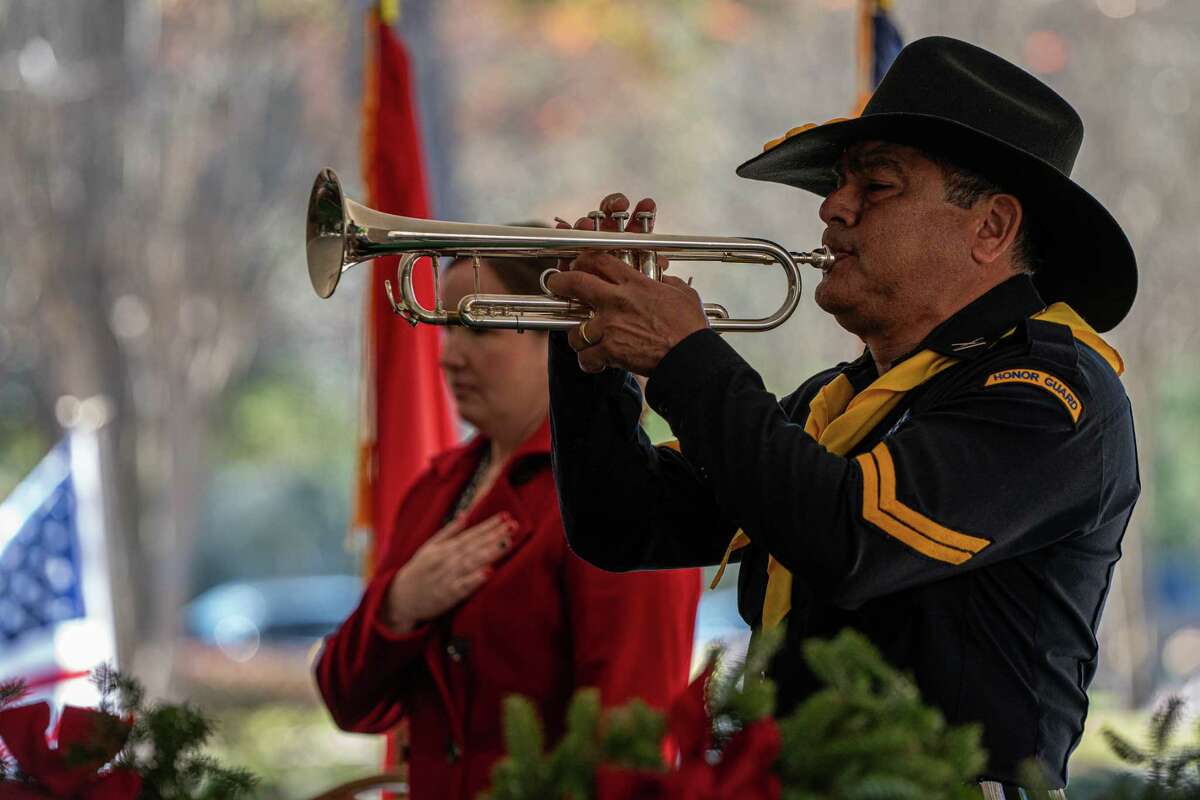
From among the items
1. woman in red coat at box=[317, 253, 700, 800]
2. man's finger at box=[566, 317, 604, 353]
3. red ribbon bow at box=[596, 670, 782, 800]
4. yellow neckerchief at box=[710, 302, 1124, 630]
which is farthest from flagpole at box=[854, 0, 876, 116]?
red ribbon bow at box=[596, 670, 782, 800]

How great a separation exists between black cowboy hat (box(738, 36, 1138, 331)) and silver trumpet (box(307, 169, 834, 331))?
0.73ft

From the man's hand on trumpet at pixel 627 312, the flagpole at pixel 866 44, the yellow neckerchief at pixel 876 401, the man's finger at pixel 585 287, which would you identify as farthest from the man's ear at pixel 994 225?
the flagpole at pixel 866 44

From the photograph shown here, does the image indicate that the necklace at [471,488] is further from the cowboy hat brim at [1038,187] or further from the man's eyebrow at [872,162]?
the man's eyebrow at [872,162]

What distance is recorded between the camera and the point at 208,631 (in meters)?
10.5

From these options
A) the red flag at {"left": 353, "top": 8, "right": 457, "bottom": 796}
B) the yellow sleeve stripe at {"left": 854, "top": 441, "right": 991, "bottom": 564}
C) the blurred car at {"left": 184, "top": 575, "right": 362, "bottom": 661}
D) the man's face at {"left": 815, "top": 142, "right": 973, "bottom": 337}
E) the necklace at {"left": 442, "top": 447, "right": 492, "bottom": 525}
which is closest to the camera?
the yellow sleeve stripe at {"left": 854, "top": 441, "right": 991, "bottom": 564}

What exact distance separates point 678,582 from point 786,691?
0.85 meters

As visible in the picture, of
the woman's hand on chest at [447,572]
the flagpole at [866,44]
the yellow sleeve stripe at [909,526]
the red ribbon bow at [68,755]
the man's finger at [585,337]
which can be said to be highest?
the flagpole at [866,44]

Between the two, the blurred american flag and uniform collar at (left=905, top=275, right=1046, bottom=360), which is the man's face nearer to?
uniform collar at (left=905, top=275, right=1046, bottom=360)

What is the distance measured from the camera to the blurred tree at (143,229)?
7062mm

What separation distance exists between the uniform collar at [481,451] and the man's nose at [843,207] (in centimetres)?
104

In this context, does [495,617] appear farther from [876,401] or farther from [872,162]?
[872,162]

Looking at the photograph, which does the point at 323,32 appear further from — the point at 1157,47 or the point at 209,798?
the point at 209,798

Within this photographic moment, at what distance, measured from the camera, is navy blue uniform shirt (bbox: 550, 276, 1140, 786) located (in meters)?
1.85

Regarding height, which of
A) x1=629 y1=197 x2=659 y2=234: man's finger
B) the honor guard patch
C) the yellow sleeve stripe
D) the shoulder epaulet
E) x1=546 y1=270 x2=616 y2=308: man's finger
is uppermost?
x1=629 y1=197 x2=659 y2=234: man's finger
